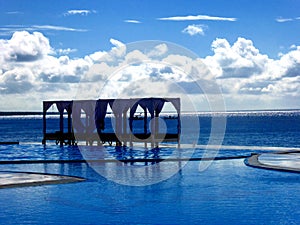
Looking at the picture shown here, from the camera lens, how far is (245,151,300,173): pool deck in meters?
20.2

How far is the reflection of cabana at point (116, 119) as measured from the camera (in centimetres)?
3484

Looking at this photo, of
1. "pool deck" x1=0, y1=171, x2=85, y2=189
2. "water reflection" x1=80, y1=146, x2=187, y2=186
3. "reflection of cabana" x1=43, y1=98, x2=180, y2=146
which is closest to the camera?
"pool deck" x1=0, y1=171, x2=85, y2=189

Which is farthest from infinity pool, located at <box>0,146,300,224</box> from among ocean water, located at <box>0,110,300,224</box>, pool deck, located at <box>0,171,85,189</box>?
pool deck, located at <box>0,171,85,189</box>

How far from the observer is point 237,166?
21.9 meters

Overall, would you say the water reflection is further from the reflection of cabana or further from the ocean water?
the reflection of cabana

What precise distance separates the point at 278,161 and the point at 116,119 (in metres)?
17.0

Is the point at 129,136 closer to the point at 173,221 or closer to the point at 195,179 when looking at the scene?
the point at 195,179

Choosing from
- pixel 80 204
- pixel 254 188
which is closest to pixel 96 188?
pixel 80 204

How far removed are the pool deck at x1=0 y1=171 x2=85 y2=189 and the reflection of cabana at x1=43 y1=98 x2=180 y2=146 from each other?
1511 cm

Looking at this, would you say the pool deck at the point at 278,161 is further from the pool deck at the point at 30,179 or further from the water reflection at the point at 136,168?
the pool deck at the point at 30,179

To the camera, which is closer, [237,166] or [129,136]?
[237,166]

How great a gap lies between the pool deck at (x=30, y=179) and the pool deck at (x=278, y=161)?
6.89m

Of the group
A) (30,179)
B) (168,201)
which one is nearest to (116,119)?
(30,179)

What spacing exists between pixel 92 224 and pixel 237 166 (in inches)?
437
